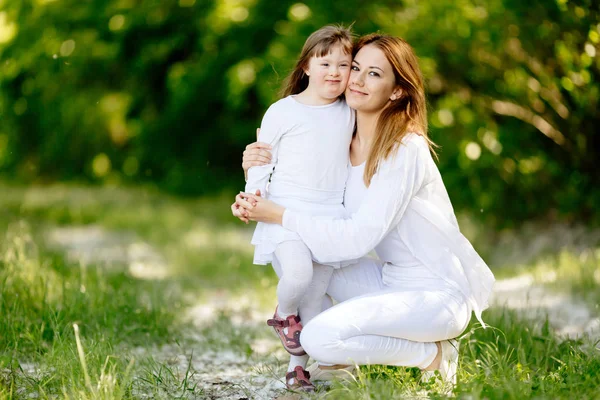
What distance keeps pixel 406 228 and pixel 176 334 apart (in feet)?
5.70

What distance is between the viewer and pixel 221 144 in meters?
11.3

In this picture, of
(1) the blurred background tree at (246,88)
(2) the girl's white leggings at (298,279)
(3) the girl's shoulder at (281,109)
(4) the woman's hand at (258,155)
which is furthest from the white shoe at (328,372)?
(1) the blurred background tree at (246,88)

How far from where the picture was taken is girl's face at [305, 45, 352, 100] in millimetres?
3004

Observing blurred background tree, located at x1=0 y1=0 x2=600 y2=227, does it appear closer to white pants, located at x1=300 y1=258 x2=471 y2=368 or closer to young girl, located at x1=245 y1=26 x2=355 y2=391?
young girl, located at x1=245 y1=26 x2=355 y2=391

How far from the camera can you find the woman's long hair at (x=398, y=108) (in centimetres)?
291

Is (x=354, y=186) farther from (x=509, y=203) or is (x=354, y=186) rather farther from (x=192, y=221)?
(x=192, y=221)

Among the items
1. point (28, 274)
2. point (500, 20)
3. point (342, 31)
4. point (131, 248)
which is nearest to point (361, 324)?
point (342, 31)

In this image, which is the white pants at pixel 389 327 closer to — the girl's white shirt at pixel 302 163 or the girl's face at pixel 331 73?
the girl's white shirt at pixel 302 163

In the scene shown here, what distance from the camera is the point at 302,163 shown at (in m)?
2.97

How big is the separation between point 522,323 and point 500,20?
2716mm

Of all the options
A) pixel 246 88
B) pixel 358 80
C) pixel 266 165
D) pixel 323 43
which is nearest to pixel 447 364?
pixel 266 165

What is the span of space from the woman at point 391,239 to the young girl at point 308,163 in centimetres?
7

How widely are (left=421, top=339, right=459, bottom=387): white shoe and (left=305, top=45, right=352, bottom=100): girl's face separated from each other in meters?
1.09

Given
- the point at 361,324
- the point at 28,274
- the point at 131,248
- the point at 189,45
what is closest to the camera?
the point at 361,324
